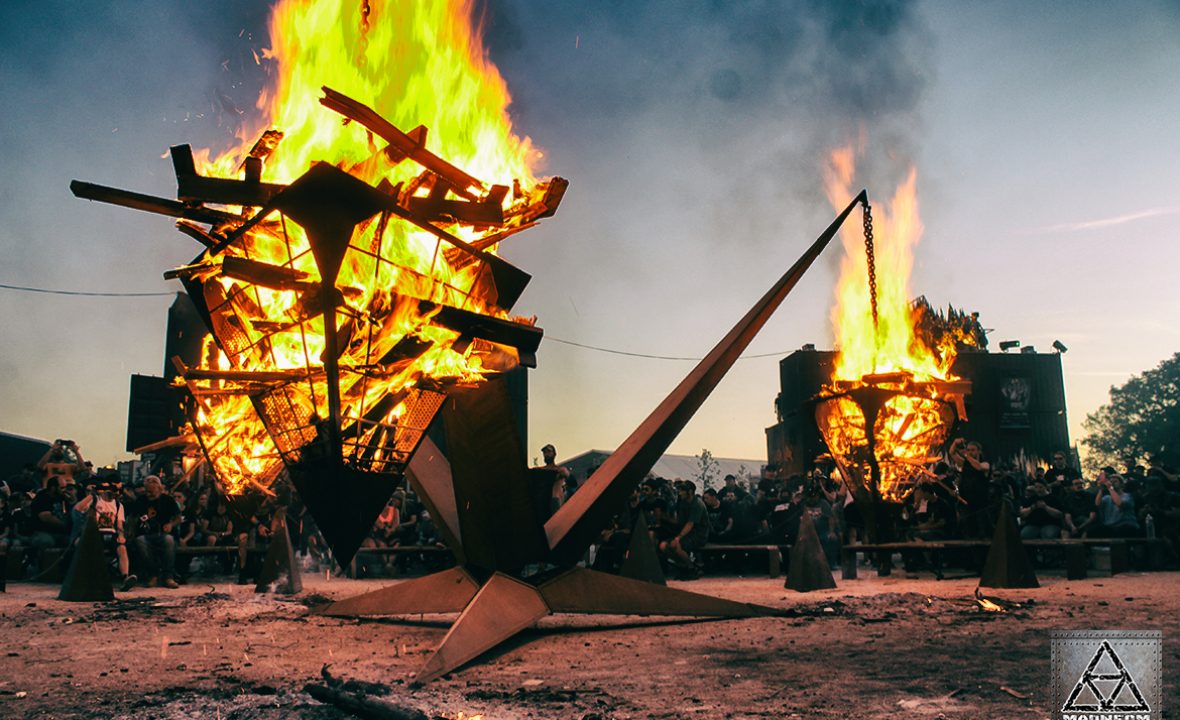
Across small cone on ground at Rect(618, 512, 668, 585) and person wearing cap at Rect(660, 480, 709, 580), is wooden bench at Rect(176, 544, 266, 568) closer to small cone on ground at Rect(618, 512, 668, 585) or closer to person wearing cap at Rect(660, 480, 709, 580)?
person wearing cap at Rect(660, 480, 709, 580)

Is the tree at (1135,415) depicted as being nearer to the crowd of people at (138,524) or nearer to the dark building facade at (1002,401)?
the dark building facade at (1002,401)

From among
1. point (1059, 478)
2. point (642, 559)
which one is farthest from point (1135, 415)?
point (642, 559)

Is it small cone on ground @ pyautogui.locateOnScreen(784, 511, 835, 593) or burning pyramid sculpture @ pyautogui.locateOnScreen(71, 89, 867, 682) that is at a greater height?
burning pyramid sculpture @ pyautogui.locateOnScreen(71, 89, 867, 682)

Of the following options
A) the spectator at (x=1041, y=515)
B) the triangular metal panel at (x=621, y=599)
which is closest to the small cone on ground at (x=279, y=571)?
the triangular metal panel at (x=621, y=599)

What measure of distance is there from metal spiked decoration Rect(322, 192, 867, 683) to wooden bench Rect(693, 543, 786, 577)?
7.11 meters

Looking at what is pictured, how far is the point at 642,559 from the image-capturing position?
11703mm

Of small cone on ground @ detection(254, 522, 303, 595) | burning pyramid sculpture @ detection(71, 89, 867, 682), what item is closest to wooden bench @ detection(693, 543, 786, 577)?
small cone on ground @ detection(254, 522, 303, 595)

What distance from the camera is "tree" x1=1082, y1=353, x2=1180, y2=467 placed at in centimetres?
6868

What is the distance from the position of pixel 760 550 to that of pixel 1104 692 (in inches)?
484

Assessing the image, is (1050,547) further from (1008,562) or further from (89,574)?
(89,574)

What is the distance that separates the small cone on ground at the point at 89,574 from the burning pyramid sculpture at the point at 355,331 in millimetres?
5699

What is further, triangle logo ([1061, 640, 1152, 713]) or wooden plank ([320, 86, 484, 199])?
wooden plank ([320, 86, 484, 199])

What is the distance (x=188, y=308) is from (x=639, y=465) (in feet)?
86.0

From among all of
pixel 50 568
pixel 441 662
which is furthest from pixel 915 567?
pixel 50 568
